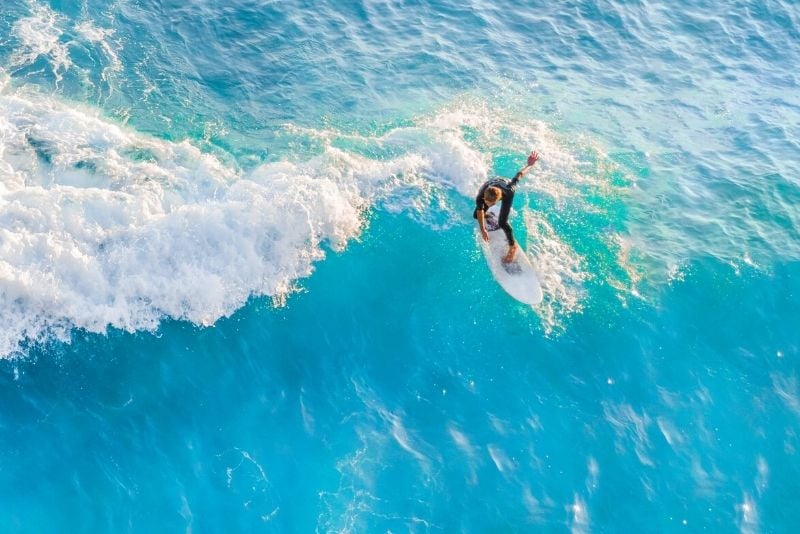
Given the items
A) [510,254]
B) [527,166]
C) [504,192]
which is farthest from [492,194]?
[510,254]

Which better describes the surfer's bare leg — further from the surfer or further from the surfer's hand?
the surfer

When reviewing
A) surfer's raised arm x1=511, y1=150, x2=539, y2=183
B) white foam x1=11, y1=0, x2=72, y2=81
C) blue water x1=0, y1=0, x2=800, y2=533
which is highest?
surfer's raised arm x1=511, y1=150, x2=539, y2=183

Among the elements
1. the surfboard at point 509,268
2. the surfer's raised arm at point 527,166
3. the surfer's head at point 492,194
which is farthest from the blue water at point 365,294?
the surfer's head at point 492,194

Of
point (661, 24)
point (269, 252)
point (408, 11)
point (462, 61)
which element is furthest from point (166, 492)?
point (661, 24)

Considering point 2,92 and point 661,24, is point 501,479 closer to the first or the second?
point 2,92

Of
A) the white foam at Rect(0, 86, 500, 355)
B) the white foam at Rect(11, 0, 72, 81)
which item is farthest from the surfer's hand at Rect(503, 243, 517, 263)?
the white foam at Rect(11, 0, 72, 81)
